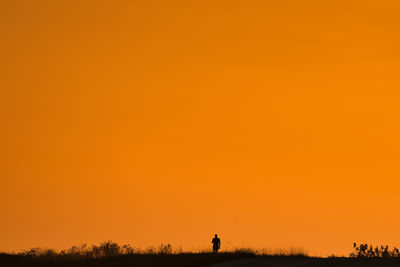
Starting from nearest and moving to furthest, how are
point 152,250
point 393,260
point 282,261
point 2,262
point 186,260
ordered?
point 393,260
point 282,261
point 186,260
point 152,250
point 2,262

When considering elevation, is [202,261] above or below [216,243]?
below

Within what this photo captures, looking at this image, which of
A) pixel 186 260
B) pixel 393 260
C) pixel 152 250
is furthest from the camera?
pixel 152 250

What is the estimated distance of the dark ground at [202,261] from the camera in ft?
149

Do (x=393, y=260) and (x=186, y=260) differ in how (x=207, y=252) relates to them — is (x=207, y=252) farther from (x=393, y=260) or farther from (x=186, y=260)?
(x=393, y=260)

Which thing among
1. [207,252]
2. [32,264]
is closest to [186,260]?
[207,252]

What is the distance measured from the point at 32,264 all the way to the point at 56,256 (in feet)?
8.47

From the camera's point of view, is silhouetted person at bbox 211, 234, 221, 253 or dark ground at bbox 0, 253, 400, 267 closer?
dark ground at bbox 0, 253, 400, 267

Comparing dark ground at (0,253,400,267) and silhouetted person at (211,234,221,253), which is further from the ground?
silhouetted person at (211,234,221,253)

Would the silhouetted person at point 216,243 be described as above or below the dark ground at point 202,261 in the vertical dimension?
above

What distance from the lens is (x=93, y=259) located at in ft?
194

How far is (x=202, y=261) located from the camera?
5212 cm

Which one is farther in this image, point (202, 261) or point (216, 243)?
point (216, 243)

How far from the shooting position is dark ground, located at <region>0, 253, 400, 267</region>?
149 ft

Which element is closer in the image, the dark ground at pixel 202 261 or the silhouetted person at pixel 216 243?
the dark ground at pixel 202 261
